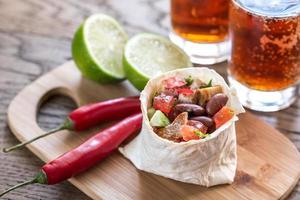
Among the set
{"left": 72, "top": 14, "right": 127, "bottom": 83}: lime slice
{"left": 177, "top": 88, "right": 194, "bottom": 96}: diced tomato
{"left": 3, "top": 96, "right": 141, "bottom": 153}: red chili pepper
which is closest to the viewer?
{"left": 177, "top": 88, "right": 194, "bottom": 96}: diced tomato

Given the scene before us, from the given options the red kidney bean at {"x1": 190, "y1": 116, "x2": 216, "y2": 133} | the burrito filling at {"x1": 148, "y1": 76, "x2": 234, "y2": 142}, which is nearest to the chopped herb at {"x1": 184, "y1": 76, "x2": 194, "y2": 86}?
the burrito filling at {"x1": 148, "y1": 76, "x2": 234, "y2": 142}

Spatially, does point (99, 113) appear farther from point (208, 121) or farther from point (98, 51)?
point (208, 121)

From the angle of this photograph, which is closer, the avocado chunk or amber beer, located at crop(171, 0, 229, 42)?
the avocado chunk

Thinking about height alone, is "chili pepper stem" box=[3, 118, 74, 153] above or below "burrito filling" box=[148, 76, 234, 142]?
below

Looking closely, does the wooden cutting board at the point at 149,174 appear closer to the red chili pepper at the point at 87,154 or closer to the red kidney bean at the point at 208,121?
the red chili pepper at the point at 87,154

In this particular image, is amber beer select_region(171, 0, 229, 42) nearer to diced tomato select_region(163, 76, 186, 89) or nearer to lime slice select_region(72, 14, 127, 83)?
lime slice select_region(72, 14, 127, 83)

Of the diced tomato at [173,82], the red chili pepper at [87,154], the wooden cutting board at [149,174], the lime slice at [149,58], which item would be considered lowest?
the wooden cutting board at [149,174]

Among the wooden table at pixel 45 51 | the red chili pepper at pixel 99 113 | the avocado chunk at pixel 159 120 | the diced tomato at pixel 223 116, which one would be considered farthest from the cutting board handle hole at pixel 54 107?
the diced tomato at pixel 223 116

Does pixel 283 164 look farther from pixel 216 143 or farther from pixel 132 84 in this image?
pixel 132 84

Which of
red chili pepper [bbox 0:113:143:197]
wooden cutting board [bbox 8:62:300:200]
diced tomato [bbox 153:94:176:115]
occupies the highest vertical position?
diced tomato [bbox 153:94:176:115]
